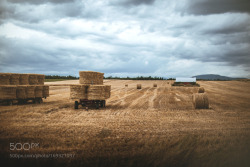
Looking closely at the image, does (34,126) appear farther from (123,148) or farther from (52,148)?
(123,148)

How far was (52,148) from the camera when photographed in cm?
574

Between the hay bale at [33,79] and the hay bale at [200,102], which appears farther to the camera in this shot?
the hay bale at [33,79]

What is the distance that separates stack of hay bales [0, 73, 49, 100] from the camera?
1411 centimetres

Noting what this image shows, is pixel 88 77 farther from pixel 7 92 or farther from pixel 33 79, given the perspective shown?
pixel 7 92

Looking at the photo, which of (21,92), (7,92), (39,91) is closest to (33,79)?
(39,91)

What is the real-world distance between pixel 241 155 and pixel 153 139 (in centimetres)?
241

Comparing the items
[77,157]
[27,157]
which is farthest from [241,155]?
[27,157]

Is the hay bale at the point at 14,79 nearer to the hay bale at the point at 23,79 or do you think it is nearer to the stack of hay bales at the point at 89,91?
the hay bale at the point at 23,79

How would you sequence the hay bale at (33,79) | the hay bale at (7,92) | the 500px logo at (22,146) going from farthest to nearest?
1. the hay bale at (33,79)
2. the hay bale at (7,92)
3. the 500px logo at (22,146)

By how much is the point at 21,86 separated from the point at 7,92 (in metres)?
0.98

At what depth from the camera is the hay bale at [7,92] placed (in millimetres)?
13938

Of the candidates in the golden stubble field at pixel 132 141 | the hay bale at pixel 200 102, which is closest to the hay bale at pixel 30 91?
the golden stubble field at pixel 132 141

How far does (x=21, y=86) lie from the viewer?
14742 mm

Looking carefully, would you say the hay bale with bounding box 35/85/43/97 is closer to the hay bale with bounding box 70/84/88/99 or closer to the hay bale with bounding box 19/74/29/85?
the hay bale with bounding box 19/74/29/85
